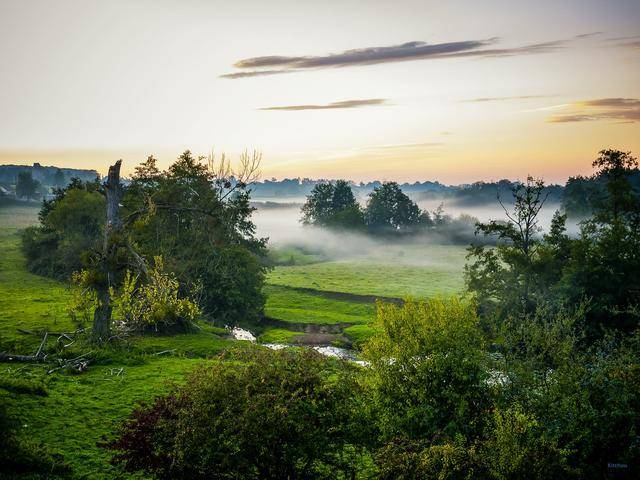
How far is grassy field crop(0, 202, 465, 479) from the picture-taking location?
71.6 ft

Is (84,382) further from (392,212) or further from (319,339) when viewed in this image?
(392,212)

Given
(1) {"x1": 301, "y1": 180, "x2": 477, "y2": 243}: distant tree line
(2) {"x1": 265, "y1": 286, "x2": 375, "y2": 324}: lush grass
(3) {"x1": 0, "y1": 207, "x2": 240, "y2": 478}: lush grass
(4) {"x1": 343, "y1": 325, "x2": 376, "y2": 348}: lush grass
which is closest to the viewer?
(3) {"x1": 0, "y1": 207, "x2": 240, "y2": 478}: lush grass

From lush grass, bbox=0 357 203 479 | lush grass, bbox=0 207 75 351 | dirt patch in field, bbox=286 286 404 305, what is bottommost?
dirt patch in field, bbox=286 286 404 305

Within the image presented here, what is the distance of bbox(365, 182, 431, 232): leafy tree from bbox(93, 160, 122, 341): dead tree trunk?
14477 cm

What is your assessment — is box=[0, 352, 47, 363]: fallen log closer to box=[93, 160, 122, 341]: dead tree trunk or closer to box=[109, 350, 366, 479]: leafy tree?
box=[93, 160, 122, 341]: dead tree trunk

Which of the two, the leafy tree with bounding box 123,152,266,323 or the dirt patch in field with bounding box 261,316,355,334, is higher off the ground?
the leafy tree with bounding box 123,152,266,323

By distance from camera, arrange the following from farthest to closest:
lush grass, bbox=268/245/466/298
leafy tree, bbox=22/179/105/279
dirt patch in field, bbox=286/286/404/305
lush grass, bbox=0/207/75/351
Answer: lush grass, bbox=268/245/466/298
dirt patch in field, bbox=286/286/404/305
leafy tree, bbox=22/179/105/279
lush grass, bbox=0/207/75/351

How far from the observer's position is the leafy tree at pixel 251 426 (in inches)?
613

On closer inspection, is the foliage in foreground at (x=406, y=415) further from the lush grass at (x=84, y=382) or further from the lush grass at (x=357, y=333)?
the lush grass at (x=357, y=333)

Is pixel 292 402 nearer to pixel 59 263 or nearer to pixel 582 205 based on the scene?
pixel 59 263

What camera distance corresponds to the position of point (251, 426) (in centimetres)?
1544

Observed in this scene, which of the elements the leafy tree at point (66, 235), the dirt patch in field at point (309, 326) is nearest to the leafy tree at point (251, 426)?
the dirt patch in field at point (309, 326)

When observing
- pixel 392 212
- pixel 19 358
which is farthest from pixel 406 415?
pixel 392 212

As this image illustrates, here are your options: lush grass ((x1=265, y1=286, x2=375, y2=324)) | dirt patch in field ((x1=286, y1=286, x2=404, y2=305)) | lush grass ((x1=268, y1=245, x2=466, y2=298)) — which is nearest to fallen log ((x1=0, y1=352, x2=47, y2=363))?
lush grass ((x1=265, y1=286, x2=375, y2=324))
